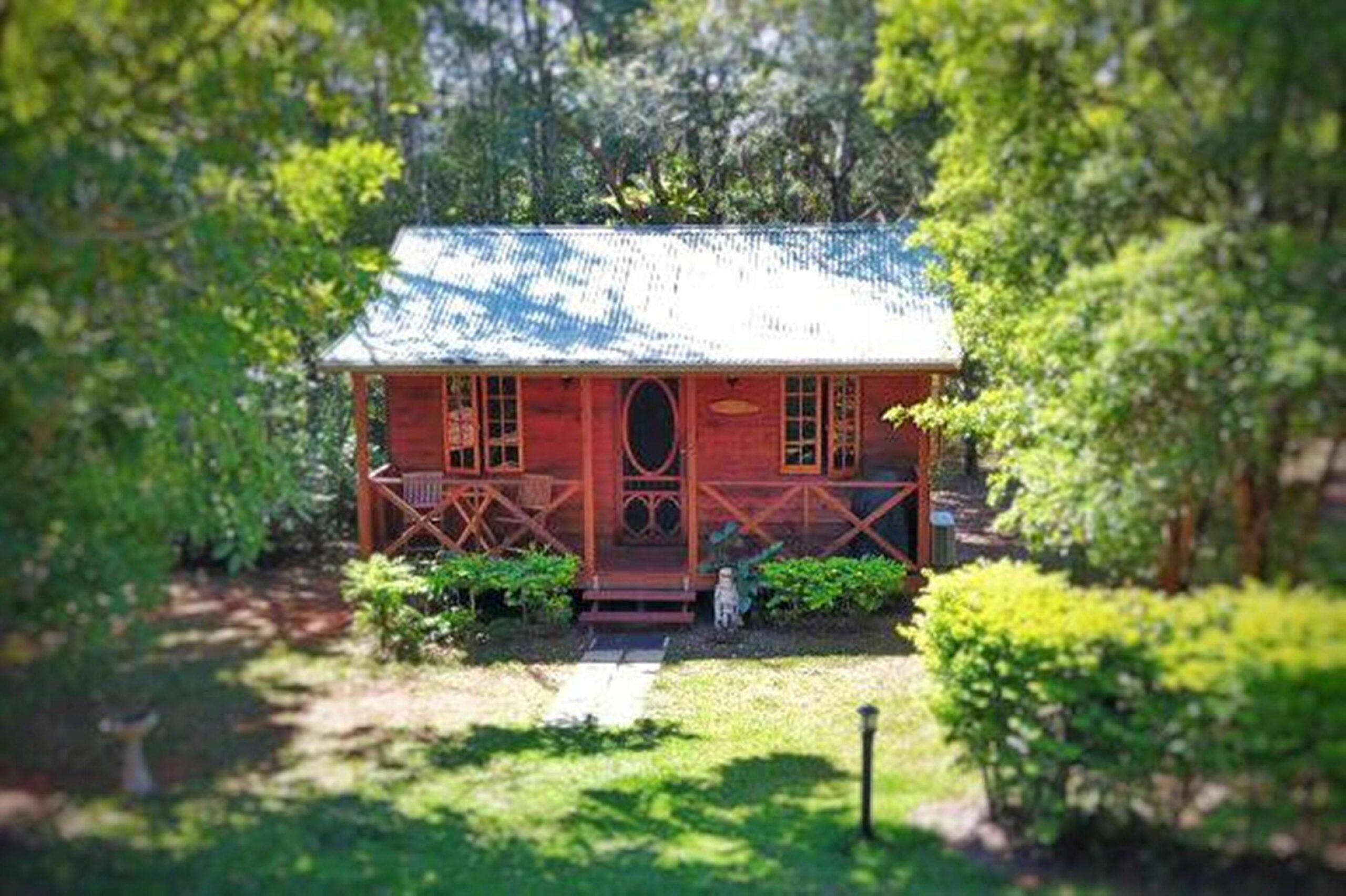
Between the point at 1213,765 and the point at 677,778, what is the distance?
11.6 feet

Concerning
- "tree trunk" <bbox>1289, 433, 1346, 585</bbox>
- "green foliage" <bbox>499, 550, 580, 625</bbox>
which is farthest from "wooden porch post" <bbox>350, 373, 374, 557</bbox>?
"tree trunk" <bbox>1289, 433, 1346, 585</bbox>

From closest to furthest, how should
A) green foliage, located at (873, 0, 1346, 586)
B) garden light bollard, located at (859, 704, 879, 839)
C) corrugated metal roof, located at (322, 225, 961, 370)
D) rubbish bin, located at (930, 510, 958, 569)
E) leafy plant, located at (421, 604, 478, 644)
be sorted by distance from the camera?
green foliage, located at (873, 0, 1346, 586) < garden light bollard, located at (859, 704, 879, 839) < leafy plant, located at (421, 604, 478, 644) < corrugated metal roof, located at (322, 225, 961, 370) < rubbish bin, located at (930, 510, 958, 569)

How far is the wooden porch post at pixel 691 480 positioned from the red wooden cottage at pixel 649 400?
0.10 ft

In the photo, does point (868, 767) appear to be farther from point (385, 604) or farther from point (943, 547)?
point (943, 547)

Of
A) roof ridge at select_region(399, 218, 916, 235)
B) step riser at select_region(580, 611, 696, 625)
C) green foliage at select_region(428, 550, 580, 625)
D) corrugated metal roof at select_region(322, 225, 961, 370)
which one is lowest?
step riser at select_region(580, 611, 696, 625)

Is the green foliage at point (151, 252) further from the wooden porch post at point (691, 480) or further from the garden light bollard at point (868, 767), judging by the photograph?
the wooden porch post at point (691, 480)

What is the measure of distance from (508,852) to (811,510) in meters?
6.95

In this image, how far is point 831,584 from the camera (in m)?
11.4

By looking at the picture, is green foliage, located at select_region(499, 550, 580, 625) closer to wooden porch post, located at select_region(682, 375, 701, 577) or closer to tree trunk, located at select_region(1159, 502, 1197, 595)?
wooden porch post, located at select_region(682, 375, 701, 577)

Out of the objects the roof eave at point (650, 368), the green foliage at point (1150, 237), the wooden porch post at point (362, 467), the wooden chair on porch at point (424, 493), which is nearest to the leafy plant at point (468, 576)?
the wooden porch post at point (362, 467)

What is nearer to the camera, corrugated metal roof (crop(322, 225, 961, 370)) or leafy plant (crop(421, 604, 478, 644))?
leafy plant (crop(421, 604, 478, 644))

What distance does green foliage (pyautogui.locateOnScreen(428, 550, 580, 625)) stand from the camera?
11.4 metres

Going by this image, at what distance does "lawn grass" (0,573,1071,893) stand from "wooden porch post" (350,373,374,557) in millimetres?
2727

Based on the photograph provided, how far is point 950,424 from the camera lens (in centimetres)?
935
